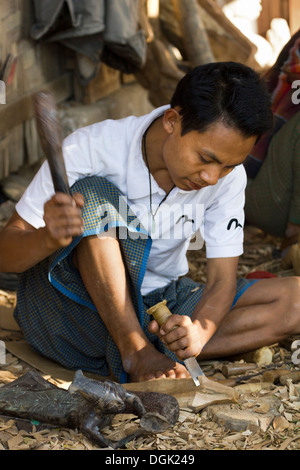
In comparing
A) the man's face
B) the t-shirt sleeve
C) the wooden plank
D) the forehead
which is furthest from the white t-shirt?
the wooden plank

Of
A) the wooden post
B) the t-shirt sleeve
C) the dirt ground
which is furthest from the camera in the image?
the wooden post

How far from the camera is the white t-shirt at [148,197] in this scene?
7.83 ft

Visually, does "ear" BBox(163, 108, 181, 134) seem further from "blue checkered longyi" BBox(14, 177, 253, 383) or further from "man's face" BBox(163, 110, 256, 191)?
"blue checkered longyi" BBox(14, 177, 253, 383)

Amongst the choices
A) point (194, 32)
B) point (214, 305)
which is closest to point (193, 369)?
point (214, 305)

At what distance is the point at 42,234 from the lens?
207 centimetres

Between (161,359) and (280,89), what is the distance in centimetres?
210

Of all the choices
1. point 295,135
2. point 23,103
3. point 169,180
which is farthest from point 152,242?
point 23,103

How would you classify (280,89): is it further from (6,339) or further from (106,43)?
(6,339)

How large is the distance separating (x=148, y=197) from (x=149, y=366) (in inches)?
25.0

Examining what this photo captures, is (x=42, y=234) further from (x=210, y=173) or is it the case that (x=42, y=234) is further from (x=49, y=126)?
(x=210, y=173)

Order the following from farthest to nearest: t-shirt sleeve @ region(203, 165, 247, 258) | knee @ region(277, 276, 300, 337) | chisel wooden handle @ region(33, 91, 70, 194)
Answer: knee @ region(277, 276, 300, 337) < t-shirt sleeve @ region(203, 165, 247, 258) < chisel wooden handle @ region(33, 91, 70, 194)

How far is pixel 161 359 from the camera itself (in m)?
2.38

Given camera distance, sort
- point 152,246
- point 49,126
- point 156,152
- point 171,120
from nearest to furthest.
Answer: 1. point 49,126
2. point 171,120
3. point 156,152
4. point 152,246

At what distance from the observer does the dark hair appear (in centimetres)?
214
